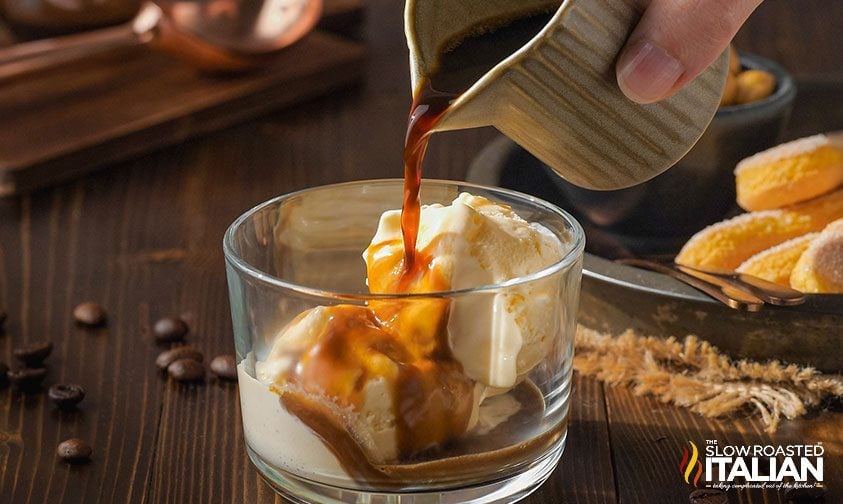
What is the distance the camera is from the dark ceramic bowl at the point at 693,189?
1.40 metres

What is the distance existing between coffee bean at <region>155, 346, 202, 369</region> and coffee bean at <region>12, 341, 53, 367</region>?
11cm

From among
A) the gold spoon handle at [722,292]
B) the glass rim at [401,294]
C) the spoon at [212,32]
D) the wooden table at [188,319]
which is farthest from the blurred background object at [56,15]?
the gold spoon handle at [722,292]

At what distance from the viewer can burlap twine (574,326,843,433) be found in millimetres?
1070

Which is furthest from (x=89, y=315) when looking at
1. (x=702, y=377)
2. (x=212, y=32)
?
(x=212, y=32)

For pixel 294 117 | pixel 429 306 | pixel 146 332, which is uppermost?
pixel 429 306

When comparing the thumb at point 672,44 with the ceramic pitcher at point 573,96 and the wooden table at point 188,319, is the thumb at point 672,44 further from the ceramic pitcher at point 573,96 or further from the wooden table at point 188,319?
the wooden table at point 188,319

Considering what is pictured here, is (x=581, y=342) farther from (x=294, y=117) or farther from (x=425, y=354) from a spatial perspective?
(x=294, y=117)

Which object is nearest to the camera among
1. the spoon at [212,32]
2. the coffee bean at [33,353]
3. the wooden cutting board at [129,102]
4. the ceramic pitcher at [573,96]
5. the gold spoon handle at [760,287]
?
the ceramic pitcher at [573,96]

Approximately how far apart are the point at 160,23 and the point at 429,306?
4.46ft

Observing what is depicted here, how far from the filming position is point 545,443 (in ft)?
3.01

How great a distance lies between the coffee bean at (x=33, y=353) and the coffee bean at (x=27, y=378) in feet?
0.07

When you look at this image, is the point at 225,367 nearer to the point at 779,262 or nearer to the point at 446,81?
the point at 446,81

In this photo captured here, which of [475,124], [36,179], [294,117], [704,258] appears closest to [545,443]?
[475,124]

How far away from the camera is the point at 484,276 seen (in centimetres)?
91
